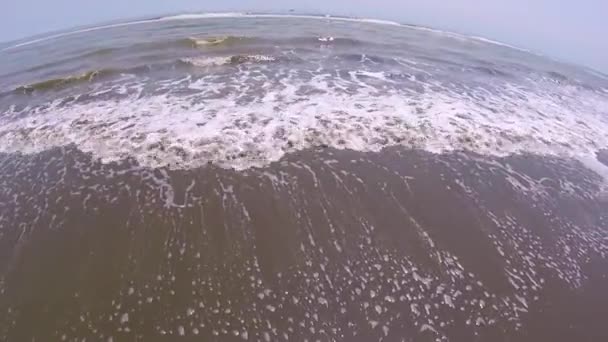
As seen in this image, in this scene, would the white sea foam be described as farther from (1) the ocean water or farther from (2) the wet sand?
(2) the wet sand

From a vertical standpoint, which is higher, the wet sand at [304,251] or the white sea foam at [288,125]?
the white sea foam at [288,125]

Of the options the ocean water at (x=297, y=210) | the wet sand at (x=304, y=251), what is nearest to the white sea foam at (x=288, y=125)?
the ocean water at (x=297, y=210)

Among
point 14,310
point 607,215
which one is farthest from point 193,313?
point 607,215

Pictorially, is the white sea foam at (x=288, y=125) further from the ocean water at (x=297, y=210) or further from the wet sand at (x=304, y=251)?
the wet sand at (x=304, y=251)

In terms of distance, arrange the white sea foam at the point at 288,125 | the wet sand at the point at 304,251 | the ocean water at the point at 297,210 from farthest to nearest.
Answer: the white sea foam at the point at 288,125 → the ocean water at the point at 297,210 → the wet sand at the point at 304,251

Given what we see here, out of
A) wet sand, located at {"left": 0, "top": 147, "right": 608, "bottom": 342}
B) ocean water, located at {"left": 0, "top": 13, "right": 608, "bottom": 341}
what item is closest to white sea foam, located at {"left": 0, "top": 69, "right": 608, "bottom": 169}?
ocean water, located at {"left": 0, "top": 13, "right": 608, "bottom": 341}

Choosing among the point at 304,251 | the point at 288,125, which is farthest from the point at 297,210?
the point at 288,125
